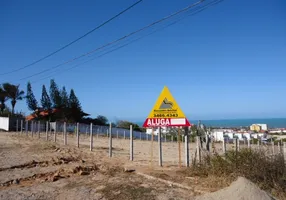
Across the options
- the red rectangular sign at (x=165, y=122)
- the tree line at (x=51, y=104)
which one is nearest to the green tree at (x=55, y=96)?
the tree line at (x=51, y=104)

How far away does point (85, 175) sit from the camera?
8109 mm

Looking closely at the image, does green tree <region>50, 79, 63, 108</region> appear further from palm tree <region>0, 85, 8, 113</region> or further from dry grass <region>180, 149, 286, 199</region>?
dry grass <region>180, 149, 286, 199</region>

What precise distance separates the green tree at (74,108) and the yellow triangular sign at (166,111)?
51.7m

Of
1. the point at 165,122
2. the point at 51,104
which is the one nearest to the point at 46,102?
the point at 51,104

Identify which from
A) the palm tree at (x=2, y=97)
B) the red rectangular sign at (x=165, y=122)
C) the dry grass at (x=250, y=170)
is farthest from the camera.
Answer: the palm tree at (x=2, y=97)

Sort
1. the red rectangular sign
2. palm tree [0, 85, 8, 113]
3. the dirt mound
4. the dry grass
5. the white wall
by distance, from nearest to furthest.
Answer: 1. the dirt mound
2. the dry grass
3. the red rectangular sign
4. the white wall
5. palm tree [0, 85, 8, 113]

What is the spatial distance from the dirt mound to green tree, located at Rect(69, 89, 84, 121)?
182 feet

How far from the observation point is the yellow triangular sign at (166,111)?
905 centimetres

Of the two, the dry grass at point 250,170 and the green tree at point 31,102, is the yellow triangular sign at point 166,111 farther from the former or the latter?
the green tree at point 31,102

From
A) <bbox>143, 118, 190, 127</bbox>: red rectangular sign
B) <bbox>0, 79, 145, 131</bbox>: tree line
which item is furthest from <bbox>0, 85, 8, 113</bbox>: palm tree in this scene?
<bbox>143, 118, 190, 127</bbox>: red rectangular sign

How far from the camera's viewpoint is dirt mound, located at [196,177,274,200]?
4953mm

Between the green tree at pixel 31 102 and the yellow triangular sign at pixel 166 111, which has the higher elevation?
the green tree at pixel 31 102

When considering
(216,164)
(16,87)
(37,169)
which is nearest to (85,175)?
(37,169)

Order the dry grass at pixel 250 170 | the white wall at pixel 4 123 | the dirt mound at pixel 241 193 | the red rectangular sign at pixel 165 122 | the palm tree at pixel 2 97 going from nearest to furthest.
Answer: the dirt mound at pixel 241 193, the dry grass at pixel 250 170, the red rectangular sign at pixel 165 122, the white wall at pixel 4 123, the palm tree at pixel 2 97
